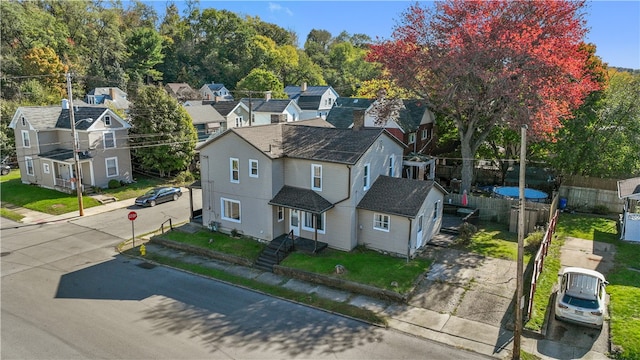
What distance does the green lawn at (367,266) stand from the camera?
20.0 m

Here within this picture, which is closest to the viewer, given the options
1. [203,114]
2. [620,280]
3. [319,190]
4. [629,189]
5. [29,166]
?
[620,280]

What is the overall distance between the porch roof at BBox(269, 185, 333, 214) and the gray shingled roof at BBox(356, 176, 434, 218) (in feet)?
7.09

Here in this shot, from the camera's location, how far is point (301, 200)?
23734 millimetres

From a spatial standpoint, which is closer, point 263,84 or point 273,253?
point 273,253

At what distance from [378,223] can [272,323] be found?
892 centimetres

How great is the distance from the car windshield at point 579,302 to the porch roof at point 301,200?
11.8 metres

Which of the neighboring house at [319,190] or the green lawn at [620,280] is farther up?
the neighboring house at [319,190]

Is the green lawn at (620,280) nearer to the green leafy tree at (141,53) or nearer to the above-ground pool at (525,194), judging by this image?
the above-ground pool at (525,194)

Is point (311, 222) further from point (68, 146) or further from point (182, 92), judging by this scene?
point (182, 92)

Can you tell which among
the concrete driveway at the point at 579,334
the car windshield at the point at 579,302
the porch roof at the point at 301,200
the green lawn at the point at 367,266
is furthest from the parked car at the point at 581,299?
the porch roof at the point at 301,200

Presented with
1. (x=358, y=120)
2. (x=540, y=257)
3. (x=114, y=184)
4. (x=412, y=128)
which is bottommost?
(x=540, y=257)

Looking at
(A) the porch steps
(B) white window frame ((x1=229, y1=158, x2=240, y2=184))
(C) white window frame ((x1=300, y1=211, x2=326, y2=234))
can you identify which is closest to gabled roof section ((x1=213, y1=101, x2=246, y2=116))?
(B) white window frame ((x1=229, y1=158, x2=240, y2=184))

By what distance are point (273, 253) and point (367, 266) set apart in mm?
5362

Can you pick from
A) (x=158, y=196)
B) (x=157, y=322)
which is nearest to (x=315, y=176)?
(x=157, y=322)
